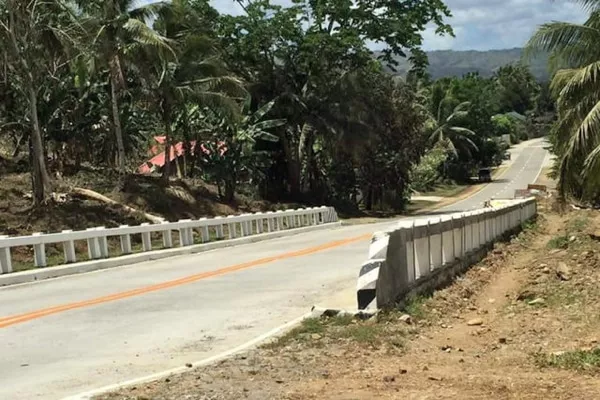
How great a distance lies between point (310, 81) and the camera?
4366 centimetres

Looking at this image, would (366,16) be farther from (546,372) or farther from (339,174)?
(546,372)

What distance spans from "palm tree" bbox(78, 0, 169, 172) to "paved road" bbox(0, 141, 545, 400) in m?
11.4

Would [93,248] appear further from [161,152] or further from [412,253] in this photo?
[161,152]

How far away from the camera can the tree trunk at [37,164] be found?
982 inches

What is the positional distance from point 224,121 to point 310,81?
8.57m

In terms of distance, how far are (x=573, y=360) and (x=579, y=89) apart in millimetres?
17065

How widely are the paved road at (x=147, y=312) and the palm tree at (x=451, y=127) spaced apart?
66.7 m

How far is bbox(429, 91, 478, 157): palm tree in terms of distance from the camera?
85.2m

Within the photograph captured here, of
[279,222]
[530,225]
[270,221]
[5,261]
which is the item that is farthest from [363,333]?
[530,225]

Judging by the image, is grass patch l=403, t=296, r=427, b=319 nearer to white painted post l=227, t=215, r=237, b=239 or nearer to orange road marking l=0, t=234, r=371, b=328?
orange road marking l=0, t=234, r=371, b=328

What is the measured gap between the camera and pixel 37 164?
25.7 m

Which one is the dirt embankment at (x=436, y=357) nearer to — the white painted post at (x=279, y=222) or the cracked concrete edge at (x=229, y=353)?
the cracked concrete edge at (x=229, y=353)

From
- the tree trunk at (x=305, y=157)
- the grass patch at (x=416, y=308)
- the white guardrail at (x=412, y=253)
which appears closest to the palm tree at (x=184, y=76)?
the tree trunk at (x=305, y=157)

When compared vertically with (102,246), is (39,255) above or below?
above
